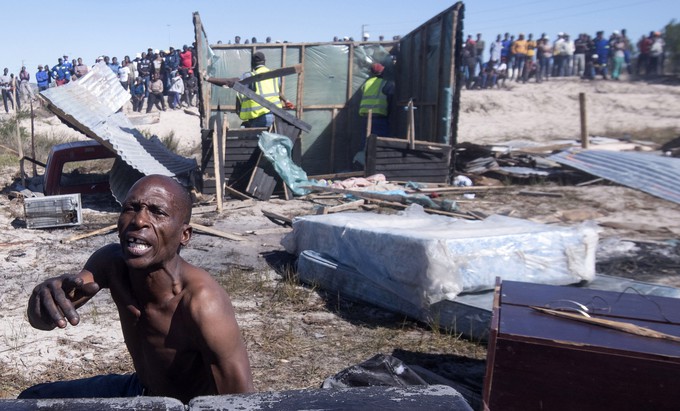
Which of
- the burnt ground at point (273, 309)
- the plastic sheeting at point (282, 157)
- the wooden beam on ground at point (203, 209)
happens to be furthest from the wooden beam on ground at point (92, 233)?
the plastic sheeting at point (282, 157)

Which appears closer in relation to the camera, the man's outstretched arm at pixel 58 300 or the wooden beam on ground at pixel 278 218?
the man's outstretched arm at pixel 58 300

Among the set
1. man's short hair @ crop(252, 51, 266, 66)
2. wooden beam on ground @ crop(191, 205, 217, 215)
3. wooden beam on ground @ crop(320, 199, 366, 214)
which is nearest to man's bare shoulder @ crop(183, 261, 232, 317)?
wooden beam on ground @ crop(320, 199, 366, 214)

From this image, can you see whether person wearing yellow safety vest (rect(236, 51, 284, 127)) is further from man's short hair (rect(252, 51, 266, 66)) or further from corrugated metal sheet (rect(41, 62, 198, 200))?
corrugated metal sheet (rect(41, 62, 198, 200))

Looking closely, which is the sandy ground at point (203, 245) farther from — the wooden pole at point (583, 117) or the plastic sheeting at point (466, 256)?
the wooden pole at point (583, 117)

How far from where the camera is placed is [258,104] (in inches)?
454

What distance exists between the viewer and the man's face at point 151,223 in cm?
237

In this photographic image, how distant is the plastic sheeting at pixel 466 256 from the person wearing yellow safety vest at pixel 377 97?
7.93 meters

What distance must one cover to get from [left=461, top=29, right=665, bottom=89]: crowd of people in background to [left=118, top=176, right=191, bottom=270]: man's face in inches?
944

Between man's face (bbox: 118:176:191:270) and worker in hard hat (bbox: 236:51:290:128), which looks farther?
worker in hard hat (bbox: 236:51:290:128)

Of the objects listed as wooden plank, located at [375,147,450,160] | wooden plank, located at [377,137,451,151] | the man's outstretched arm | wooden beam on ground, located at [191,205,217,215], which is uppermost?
wooden plank, located at [377,137,451,151]

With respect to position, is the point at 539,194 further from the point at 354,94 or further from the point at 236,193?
the point at 354,94

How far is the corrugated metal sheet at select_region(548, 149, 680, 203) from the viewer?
10172 mm

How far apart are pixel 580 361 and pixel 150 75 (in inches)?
917

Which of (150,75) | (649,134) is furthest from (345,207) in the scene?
(150,75)
